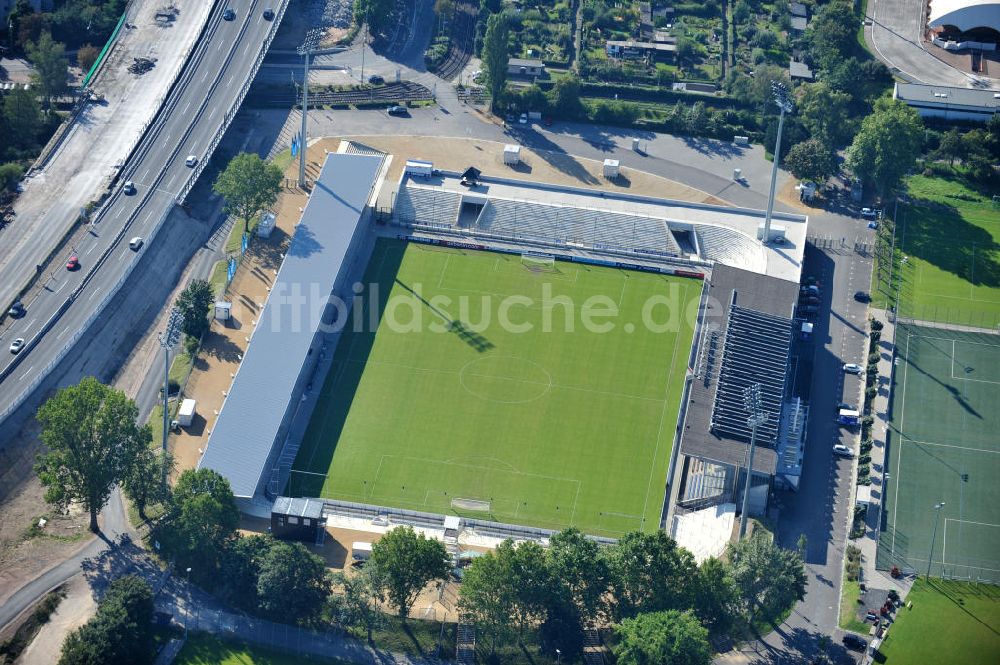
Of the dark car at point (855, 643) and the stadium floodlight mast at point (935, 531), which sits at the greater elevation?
the stadium floodlight mast at point (935, 531)

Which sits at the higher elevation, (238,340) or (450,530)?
(238,340)

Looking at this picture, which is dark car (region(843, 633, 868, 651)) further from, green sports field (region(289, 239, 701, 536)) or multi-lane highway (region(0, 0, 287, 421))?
multi-lane highway (region(0, 0, 287, 421))

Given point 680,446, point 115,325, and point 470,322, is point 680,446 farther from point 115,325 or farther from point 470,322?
point 115,325

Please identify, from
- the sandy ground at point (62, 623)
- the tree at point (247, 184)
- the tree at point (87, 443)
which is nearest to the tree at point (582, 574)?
the tree at point (87, 443)

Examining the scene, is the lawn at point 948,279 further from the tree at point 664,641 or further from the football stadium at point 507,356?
the tree at point 664,641

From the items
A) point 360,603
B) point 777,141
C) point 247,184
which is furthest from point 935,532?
point 247,184

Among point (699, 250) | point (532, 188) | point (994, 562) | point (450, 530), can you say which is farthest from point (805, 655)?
point (532, 188)
